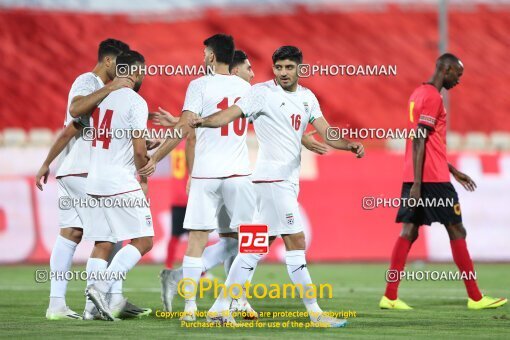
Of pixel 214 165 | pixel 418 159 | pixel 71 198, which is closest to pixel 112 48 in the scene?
pixel 71 198

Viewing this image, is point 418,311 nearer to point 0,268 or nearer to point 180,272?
point 180,272

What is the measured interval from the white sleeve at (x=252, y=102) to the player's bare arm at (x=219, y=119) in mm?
57

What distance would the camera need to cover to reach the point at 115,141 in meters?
9.41

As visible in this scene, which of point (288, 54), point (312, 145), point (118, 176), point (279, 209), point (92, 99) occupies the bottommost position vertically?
point (279, 209)

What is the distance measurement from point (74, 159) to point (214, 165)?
1451 mm

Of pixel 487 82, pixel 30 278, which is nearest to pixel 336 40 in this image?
pixel 487 82

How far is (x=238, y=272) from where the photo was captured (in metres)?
9.00

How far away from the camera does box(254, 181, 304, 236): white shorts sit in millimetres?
8906

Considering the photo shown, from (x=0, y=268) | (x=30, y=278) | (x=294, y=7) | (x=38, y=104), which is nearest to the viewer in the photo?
(x=30, y=278)

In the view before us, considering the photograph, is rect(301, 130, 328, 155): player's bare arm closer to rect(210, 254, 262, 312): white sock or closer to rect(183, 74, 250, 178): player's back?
rect(183, 74, 250, 178): player's back

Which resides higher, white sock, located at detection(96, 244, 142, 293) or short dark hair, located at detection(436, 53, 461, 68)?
short dark hair, located at detection(436, 53, 461, 68)

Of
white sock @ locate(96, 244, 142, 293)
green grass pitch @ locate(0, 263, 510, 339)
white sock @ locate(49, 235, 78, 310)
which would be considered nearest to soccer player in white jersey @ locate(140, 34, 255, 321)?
white sock @ locate(96, 244, 142, 293)

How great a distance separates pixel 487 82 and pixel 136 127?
4005cm

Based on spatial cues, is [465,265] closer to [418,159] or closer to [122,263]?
[418,159]
